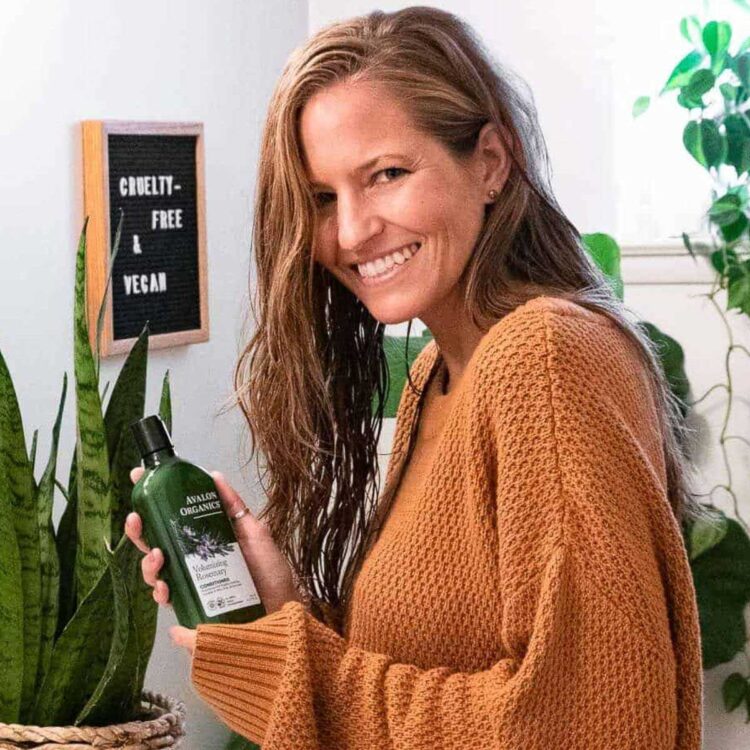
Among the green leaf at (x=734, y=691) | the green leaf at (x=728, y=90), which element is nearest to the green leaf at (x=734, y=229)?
the green leaf at (x=728, y=90)

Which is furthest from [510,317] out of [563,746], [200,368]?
[200,368]

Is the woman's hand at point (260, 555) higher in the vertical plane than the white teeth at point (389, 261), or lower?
lower

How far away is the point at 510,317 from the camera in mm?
1024

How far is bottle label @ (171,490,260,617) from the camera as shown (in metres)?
1.12

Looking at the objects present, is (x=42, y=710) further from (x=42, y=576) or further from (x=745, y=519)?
(x=745, y=519)

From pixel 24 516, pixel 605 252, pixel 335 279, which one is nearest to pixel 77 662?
pixel 24 516

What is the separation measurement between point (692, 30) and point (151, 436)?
5.15ft

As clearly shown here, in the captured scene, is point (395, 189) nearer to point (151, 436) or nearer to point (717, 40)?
point (151, 436)

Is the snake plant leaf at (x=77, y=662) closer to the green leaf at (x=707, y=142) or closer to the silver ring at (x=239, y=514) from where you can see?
the silver ring at (x=239, y=514)

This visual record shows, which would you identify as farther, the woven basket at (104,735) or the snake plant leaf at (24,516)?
the snake plant leaf at (24,516)

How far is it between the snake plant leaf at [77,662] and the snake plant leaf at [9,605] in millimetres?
33

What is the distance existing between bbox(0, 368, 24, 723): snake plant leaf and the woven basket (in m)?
0.10

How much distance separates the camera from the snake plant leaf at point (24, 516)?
1.31m

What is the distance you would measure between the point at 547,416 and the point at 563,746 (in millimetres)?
252
